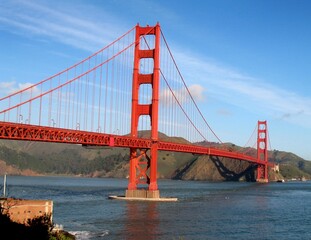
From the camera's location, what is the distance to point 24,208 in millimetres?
30453

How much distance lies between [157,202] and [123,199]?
5.41 metres

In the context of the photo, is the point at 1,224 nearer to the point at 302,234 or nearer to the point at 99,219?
the point at 99,219

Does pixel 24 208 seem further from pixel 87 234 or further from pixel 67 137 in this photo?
pixel 67 137

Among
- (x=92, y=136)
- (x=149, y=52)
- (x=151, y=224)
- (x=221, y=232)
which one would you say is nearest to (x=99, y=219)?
(x=151, y=224)

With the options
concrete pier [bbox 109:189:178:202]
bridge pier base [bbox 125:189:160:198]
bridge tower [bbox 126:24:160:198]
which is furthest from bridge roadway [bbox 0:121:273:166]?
concrete pier [bbox 109:189:178:202]

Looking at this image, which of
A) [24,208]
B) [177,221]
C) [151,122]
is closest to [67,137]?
[151,122]

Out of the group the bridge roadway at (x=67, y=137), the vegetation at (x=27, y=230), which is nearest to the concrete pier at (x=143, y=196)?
the bridge roadway at (x=67, y=137)

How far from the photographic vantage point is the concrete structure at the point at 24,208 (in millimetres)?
29556

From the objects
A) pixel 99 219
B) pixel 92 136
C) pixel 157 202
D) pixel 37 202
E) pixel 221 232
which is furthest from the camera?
pixel 157 202

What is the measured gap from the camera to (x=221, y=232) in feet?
126

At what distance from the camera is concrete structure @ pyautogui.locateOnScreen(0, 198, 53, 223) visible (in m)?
29.6

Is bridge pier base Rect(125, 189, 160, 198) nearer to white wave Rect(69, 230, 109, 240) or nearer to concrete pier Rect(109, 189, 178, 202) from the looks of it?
concrete pier Rect(109, 189, 178, 202)

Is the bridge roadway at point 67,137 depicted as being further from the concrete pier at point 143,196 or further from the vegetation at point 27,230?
→ the vegetation at point 27,230

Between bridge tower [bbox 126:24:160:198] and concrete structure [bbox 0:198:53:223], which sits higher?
bridge tower [bbox 126:24:160:198]
